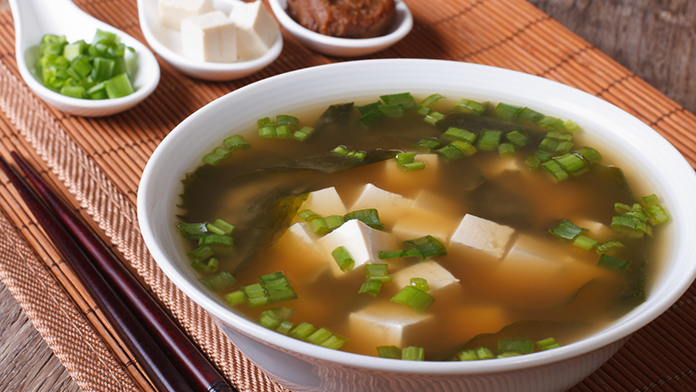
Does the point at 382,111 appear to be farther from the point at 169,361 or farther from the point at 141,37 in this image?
the point at 141,37

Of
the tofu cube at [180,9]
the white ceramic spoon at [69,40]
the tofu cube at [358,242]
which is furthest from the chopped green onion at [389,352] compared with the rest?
the tofu cube at [180,9]

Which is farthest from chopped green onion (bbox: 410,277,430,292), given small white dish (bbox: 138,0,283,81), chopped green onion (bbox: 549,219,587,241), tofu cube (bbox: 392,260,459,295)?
small white dish (bbox: 138,0,283,81)

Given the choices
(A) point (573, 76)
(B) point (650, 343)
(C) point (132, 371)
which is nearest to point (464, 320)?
(B) point (650, 343)

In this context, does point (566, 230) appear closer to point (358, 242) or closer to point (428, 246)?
point (428, 246)

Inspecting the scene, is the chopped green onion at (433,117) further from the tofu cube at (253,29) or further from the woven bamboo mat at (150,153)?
the tofu cube at (253,29)

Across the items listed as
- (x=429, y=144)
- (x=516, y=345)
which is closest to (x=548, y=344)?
(x=516, y=345)
